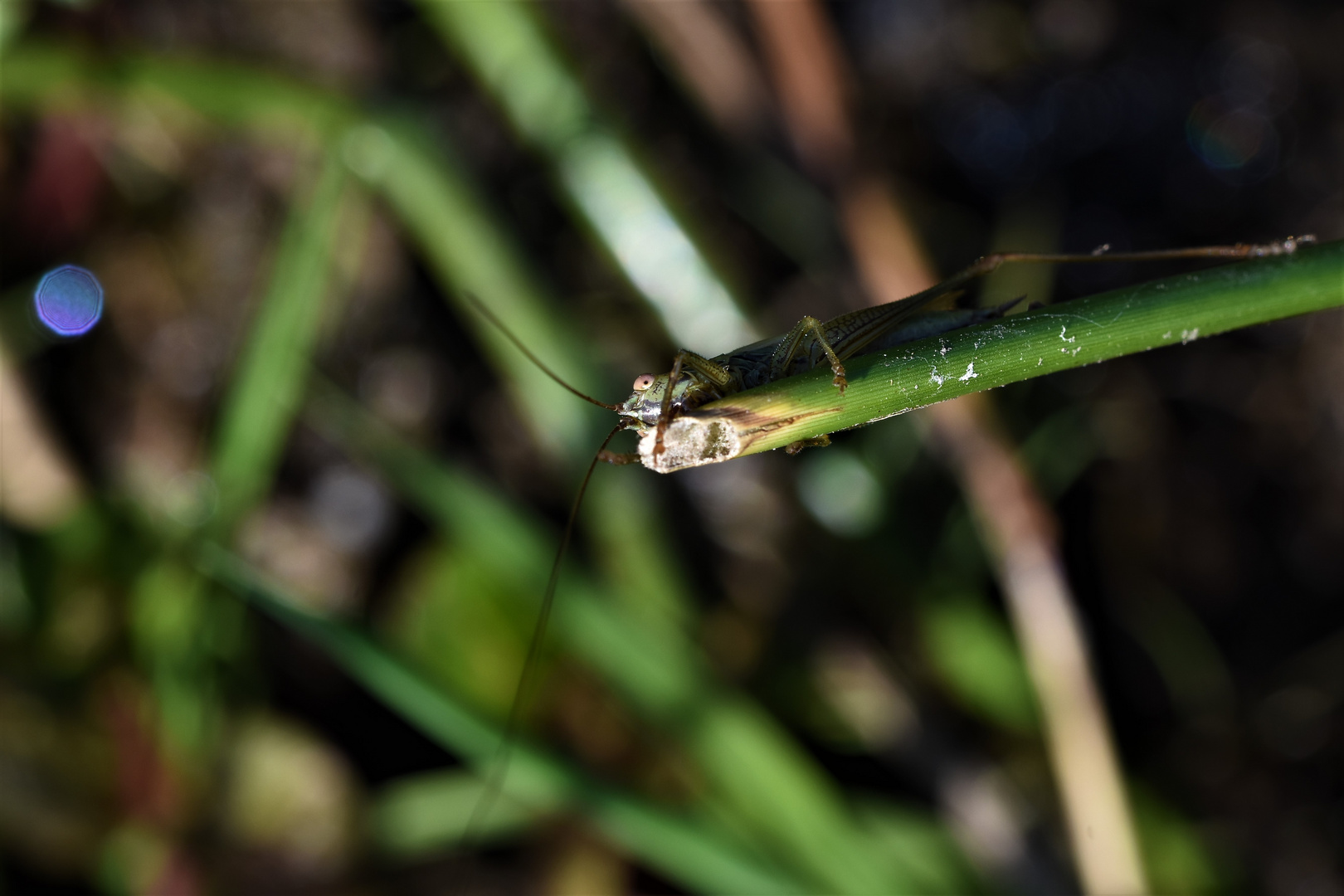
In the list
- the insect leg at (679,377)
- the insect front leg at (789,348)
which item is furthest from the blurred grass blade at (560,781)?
the insect front leg at (789,348)

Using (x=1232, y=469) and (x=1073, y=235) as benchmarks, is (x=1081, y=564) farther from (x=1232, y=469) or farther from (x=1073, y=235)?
(x=1073, y=235)

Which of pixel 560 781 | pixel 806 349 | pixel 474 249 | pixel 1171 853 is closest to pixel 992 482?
pixel 806 349

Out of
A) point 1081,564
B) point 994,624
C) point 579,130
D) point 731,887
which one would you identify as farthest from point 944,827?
point 579,130

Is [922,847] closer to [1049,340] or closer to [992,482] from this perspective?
[992,482]

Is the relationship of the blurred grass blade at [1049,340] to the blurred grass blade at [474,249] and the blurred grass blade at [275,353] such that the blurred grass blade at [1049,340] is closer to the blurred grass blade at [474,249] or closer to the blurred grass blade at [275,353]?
the blurred grass blade at [474,249]

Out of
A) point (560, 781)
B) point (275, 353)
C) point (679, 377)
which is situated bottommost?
point (560, 781)

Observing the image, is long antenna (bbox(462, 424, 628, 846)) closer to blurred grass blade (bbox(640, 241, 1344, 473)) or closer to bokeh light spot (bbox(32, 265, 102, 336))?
blurred grass blade (bbox(640, 241, 1344, 473))

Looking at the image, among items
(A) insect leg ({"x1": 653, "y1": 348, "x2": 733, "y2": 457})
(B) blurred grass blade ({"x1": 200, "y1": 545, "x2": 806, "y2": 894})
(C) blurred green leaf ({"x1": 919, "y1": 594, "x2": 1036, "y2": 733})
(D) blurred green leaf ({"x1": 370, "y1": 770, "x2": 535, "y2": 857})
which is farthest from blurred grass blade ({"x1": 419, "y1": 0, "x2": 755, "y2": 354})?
(D) blurred green leaf ({"x1": 370, "y1": 770, "x2": 535, "y2": 857})
